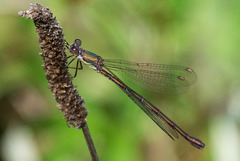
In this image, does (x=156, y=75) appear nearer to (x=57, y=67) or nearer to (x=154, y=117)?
(x=154, y=117)

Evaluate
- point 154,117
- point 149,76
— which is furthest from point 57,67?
point 149,76

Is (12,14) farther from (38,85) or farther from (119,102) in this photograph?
(119,102)

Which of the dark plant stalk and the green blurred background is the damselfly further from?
the dark plant stalk

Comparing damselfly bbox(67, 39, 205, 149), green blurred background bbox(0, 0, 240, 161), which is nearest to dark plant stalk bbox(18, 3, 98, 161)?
damselfly bbox(67, 39, 205, 149)

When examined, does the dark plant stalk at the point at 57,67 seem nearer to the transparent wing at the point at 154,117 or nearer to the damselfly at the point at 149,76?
the damselfly at the point at 149,76

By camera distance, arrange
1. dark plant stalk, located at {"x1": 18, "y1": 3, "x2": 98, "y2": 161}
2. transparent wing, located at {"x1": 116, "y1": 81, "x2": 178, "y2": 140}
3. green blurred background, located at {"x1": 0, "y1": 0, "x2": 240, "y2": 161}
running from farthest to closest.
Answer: green blurred background, located at {"x1": 0, "y1": 0, "x2": 240, "y2": 161} → transparent wing, located at {"x1": 116, "y1": 81, "x2": 178, "y2": 140} → dark plant stalk, located at {"x1": 18, "y1": 3, "x2": 98, "y2": 161}

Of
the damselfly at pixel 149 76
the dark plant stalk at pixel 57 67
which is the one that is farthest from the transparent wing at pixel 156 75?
the dark plant stalk at pixel 57 67

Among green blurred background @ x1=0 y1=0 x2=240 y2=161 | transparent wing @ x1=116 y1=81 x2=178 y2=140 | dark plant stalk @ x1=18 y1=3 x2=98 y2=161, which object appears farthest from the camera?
green blurred background @ x1=0 y1=0 x2=240 y2=161
